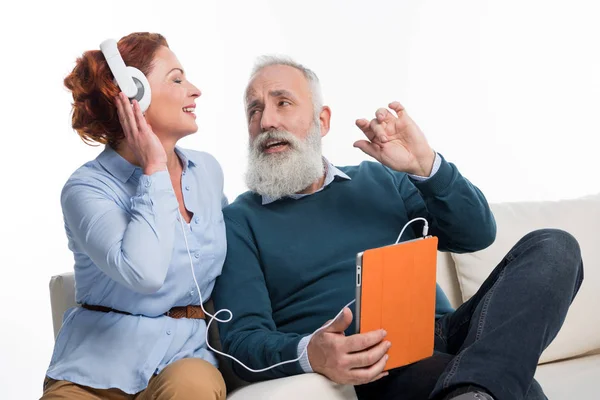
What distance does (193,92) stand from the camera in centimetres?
201

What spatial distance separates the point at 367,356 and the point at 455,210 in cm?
55

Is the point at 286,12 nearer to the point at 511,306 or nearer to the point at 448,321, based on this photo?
the point at 448,321

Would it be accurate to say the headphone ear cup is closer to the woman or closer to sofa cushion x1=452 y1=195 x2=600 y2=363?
the woman

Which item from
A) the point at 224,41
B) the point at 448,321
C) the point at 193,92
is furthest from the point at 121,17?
the point at 448,321

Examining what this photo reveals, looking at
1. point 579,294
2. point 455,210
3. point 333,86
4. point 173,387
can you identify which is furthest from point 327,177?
point 333,86

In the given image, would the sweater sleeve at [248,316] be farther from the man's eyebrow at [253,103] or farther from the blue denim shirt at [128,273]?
the man's eyebrow at [253,103]

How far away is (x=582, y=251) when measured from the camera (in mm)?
2654

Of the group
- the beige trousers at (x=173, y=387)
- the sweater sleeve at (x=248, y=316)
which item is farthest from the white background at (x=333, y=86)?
the beige trousers at (x=173, y=387)

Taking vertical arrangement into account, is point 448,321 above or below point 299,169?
below

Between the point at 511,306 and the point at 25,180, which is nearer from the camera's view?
the point at 511,306

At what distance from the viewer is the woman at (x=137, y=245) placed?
1.71 metres

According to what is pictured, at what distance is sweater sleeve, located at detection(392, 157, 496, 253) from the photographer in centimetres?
204

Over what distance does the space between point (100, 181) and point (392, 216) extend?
2.74 feet

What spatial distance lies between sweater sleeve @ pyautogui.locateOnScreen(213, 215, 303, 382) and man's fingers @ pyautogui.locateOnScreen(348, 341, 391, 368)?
15 centimetres
